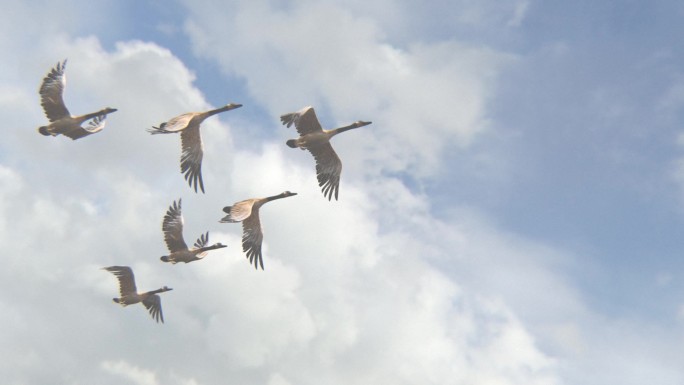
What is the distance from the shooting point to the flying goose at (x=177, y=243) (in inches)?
2078

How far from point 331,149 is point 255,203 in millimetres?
5609

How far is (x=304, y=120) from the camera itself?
46.6 meters

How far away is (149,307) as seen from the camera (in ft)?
184

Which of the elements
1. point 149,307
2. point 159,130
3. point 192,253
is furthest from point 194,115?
point 149,307

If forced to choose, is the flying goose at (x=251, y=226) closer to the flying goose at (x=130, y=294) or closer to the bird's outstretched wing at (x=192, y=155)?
the bird's outstretched wing at (x=192, y=155)

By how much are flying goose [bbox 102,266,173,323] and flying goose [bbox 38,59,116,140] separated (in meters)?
8.79

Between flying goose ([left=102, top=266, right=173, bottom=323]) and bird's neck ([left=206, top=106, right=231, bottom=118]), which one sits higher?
bird's neck ([left=206, top=106, right=231, bottom=118])

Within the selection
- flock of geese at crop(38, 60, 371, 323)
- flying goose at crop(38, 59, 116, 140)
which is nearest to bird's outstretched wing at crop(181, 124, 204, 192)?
flock of geese at crop(38, 60, 371, 323)

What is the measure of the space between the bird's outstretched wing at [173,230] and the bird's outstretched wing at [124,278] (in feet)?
10.2

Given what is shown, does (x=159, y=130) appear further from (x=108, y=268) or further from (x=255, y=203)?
(x=108, y=268)

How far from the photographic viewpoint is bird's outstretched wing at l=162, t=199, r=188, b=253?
5319 centimetres

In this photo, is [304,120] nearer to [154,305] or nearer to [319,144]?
[319,144]

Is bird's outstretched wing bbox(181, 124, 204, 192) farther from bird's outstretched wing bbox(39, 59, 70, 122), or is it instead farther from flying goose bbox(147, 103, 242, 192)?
bird's outstretched wing bbox(39, 59, 70, 122)

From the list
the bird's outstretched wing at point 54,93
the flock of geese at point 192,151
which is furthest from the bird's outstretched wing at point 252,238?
the bird's outstretched wing at point 54,93
